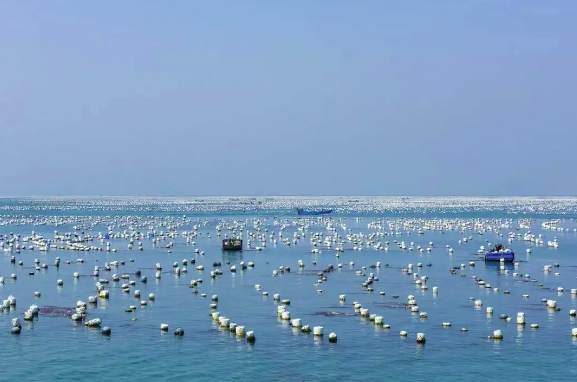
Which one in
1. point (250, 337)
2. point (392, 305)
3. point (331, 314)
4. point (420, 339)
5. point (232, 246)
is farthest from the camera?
point (232, 246)

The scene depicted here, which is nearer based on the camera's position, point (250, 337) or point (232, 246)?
point (250, 337)

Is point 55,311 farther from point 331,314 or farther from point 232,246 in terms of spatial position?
point 232,246

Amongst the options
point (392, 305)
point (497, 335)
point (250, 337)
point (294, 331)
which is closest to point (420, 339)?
point (497, 335)

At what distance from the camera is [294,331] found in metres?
60.9

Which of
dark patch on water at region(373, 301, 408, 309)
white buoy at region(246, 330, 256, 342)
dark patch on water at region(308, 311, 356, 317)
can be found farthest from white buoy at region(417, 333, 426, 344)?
dark patch on water at region(373, 301, 408, 309)

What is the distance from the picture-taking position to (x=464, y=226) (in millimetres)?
196375

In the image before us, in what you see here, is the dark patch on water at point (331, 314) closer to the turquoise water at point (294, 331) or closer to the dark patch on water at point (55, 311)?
the turquoise water at point (294, 331)

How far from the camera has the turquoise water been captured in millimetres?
50719

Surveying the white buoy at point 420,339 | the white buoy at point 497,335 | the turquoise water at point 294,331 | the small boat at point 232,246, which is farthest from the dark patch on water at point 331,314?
the small boat at point 232,246

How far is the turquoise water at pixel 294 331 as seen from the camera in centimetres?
5072

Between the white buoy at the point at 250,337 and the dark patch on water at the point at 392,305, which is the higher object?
the dark patch on water at the point at 392,305

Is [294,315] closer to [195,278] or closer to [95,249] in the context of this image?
[195,278]

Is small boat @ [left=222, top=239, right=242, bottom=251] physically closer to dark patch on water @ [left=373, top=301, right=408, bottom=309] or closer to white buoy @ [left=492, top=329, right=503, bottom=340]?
dark patch on water @ [left=373, top=301, right=408, bottom=309]

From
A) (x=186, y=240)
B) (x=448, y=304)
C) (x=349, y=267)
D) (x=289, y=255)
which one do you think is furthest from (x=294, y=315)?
(x=186, y=240)
